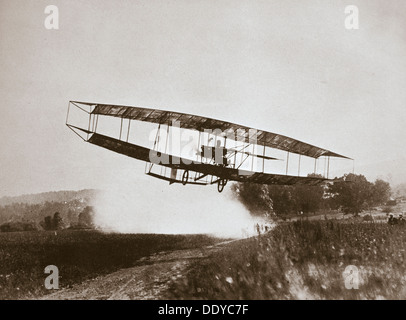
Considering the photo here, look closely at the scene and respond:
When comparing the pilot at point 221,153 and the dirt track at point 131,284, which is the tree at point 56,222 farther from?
the pilot at point 221,153

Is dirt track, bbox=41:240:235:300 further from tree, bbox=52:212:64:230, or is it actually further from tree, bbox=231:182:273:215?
tree, bbox=231:182:273:215

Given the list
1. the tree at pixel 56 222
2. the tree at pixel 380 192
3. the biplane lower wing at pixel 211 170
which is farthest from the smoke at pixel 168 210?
the tree at pixel 380 192

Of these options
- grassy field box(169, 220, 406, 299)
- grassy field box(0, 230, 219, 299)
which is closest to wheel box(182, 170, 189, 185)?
grassy field box(0, 230, 219, 299)

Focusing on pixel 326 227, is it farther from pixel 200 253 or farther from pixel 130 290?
pixel 130 290

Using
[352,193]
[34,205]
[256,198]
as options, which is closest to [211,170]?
[256,198]

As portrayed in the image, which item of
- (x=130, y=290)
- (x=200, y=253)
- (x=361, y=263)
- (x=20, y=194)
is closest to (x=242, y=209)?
(x=200, y=253)
